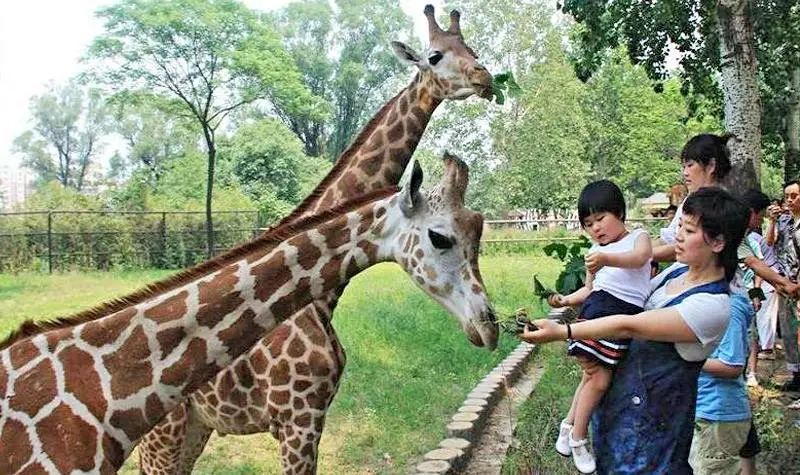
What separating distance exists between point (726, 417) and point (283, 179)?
36206 mm

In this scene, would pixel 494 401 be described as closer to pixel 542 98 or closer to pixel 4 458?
pixel 4 458

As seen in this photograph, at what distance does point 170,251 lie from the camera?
2231cm

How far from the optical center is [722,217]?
101 inches

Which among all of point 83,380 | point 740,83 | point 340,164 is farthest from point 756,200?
point 83,380

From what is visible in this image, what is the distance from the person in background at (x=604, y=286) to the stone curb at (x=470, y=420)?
220 cm

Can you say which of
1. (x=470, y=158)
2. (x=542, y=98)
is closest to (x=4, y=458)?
(x=542, y=98)

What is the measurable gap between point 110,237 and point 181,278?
1981cm

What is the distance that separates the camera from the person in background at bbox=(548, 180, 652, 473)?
275cm

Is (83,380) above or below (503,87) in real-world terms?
below

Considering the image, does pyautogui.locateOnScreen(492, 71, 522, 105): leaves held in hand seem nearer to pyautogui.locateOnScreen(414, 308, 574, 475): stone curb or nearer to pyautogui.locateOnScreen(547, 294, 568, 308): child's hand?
pyautogui.locateOnScreen(547, 294, 568, 308): child's hand

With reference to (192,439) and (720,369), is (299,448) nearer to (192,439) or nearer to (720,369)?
(192,439)

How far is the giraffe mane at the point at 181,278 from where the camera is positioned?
8.65 ft

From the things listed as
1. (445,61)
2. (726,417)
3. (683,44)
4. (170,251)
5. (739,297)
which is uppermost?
(683,44)

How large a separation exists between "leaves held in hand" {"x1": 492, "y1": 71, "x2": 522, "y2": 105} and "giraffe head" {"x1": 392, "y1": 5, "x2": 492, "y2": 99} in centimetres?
12
